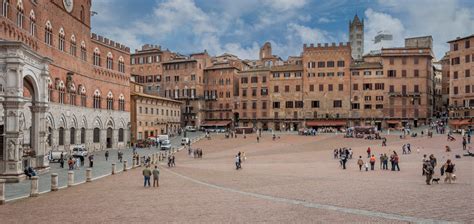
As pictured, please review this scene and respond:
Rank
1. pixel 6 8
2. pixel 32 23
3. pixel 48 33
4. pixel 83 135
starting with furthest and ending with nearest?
1. pixel 83 135
2. pixel 48 33
3. pixel 32 23
4. pixel 6 8

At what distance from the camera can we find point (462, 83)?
225 ft

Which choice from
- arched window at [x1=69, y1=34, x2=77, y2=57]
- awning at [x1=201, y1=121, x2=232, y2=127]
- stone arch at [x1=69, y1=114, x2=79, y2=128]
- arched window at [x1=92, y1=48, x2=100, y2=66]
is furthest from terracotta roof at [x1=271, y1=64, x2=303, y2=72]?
stone arch at [x1=69, y1=114, x2=79, y2=128]

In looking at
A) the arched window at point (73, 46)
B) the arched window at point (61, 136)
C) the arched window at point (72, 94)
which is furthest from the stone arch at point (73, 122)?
the arched window at point (73, 46)

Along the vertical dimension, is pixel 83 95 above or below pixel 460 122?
above

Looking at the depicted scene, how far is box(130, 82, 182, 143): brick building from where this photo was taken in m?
67.8

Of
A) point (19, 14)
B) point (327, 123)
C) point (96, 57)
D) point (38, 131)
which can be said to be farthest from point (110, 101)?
point (327, 123)

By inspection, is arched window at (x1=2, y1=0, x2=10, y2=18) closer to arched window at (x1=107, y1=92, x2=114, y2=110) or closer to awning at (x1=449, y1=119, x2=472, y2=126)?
arched window at (x1=107, y1=92, x2=114, y2=110)

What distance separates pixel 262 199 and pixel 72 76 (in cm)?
3655

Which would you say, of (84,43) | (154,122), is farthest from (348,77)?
(84,43)

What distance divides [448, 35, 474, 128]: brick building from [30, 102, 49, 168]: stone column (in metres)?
60.8

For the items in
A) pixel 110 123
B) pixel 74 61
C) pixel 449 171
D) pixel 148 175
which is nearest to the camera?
pixel 449 171

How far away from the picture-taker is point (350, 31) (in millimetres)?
141125

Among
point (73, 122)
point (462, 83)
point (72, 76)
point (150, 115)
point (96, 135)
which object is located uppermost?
point (462, 83)

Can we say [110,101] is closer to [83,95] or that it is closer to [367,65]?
[83,95]
